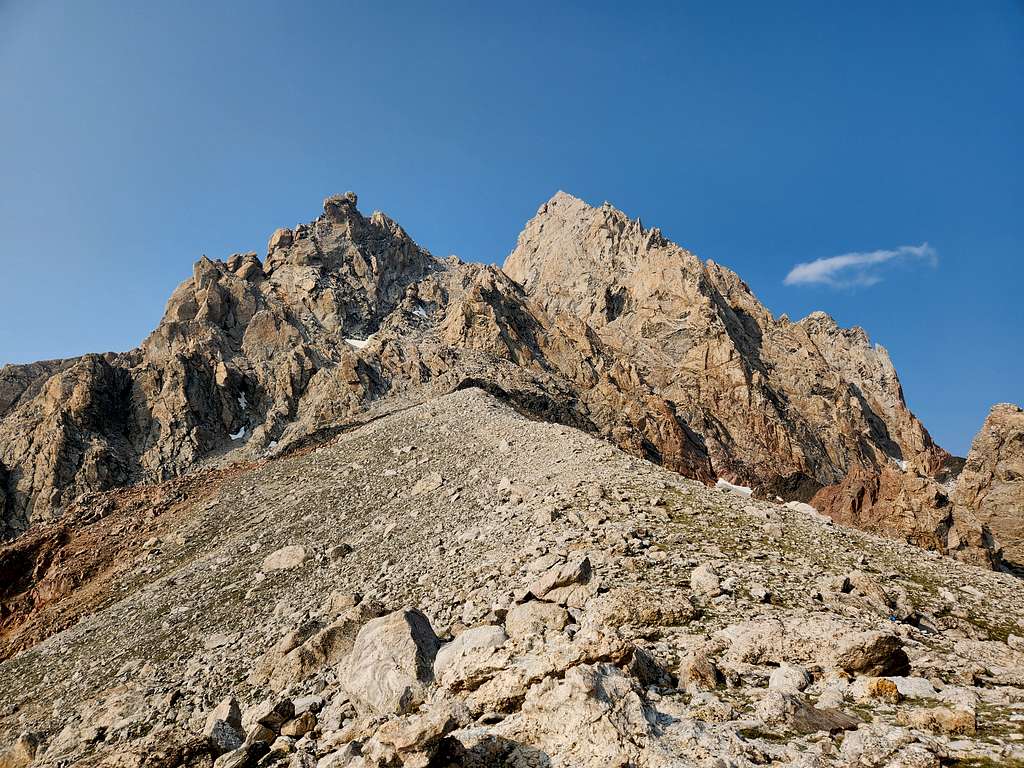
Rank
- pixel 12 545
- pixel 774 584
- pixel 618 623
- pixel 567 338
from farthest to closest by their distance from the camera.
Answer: pixel 567 338
pixel 12 545
pixel 774 584
pixel 618 623

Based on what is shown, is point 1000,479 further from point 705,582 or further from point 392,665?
point 392,665

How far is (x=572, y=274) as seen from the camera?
160250mm

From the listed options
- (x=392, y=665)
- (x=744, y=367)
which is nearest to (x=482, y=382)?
(x=744, y=367)

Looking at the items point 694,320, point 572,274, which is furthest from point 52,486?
point 572,274

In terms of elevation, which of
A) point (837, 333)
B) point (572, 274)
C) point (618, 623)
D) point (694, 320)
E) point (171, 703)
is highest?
point (572, 274)

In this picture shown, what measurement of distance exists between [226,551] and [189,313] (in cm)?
8145

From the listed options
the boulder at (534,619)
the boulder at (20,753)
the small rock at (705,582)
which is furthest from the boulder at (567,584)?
the boulder at (20,753)

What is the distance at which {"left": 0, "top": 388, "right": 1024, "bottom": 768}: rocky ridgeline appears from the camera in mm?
7867

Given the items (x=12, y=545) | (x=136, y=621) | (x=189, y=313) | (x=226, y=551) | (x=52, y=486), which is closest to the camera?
(x=136, y=621)

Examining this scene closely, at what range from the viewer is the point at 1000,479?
50906mm

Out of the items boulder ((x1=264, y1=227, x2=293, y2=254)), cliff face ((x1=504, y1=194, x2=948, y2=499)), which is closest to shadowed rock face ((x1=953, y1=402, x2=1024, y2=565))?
cliff face ((x1=504, y1=194, x2=948, y2=499))

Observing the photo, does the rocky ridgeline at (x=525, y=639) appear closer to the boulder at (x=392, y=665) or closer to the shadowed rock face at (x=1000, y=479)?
the boulder at (x=392, y=665)

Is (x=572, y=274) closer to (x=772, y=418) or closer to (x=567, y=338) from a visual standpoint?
(x=567, y=338)

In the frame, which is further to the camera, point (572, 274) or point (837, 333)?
point (572, 274)
